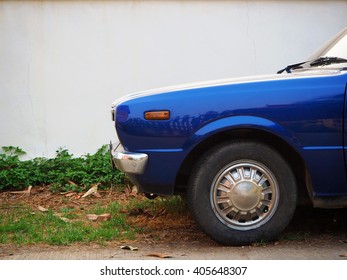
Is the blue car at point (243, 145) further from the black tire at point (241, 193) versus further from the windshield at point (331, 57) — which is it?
the windshield at point (331, 57)

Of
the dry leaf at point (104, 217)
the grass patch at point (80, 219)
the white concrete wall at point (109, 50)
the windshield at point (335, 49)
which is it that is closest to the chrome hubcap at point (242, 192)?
the grass patch at point (80, 219)

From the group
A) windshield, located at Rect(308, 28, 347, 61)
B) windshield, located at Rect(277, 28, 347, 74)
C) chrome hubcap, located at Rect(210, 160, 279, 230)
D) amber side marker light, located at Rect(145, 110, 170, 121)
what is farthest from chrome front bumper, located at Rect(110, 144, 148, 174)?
windshield, located at Rect(308, 28, 347, 61)

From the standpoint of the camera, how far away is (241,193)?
498 cm

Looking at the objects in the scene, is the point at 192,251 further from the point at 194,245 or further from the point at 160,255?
the point at 160,255

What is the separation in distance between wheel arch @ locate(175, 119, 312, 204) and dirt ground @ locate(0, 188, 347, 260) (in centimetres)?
42

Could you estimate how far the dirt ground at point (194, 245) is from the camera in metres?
4.89

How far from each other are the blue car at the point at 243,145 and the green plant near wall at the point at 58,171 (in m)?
2.35

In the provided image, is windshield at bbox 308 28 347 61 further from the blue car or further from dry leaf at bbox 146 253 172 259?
dry leaf at bbox 146 253 172 259

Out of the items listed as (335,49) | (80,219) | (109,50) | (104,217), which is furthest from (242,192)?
(109,50)

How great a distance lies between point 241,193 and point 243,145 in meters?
0.37

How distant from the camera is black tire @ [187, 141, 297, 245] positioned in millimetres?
4992

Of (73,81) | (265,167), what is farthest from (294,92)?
(73,81)

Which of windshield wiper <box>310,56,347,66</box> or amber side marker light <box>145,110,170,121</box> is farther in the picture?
windshield wiper <box>310,56,347,66</box>

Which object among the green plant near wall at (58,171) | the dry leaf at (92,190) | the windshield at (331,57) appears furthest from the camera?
the green plant near wall at (58,171)
